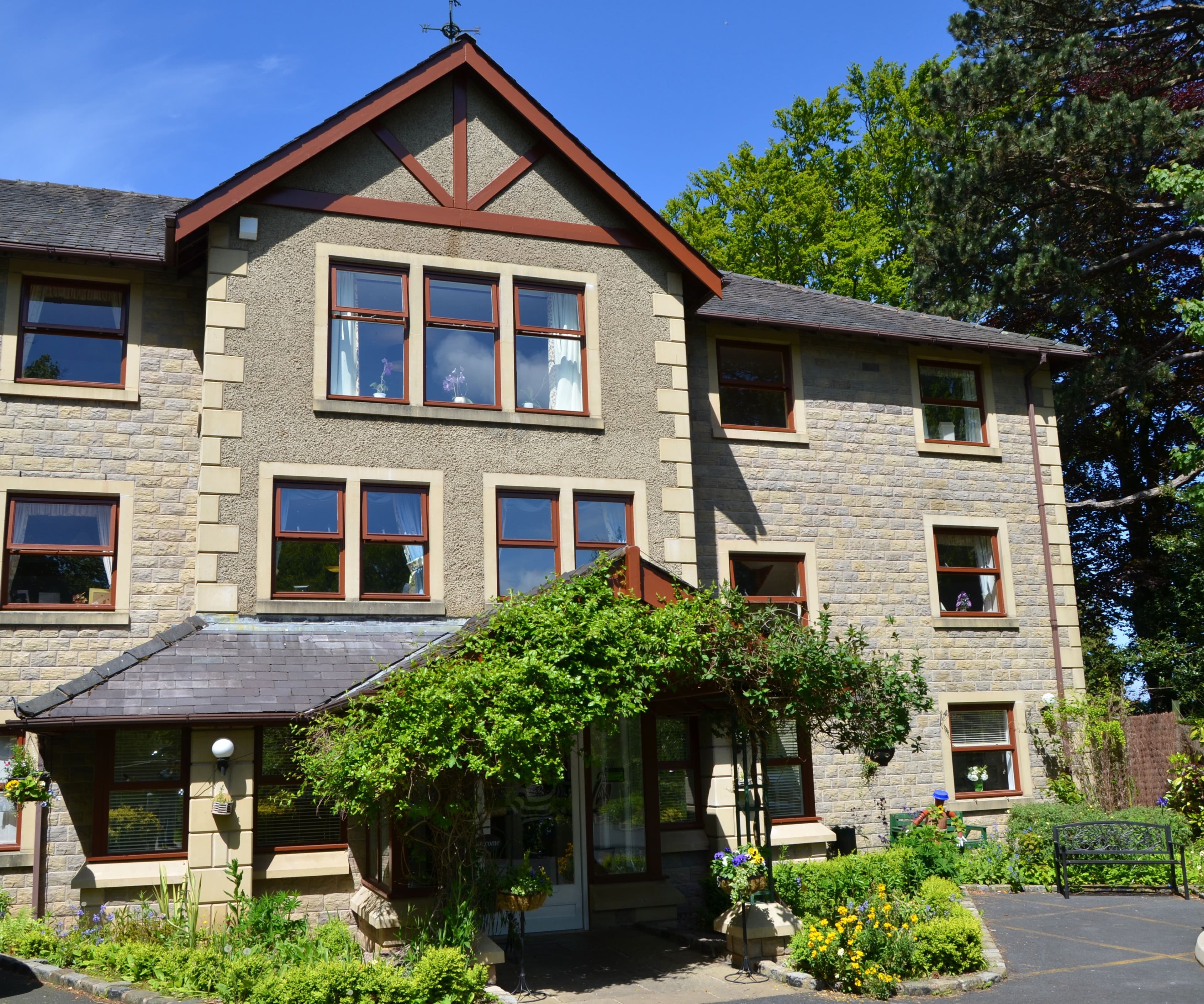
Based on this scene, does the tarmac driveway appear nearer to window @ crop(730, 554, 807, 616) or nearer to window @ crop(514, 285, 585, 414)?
window @ crop(730, 554, 807, 616)

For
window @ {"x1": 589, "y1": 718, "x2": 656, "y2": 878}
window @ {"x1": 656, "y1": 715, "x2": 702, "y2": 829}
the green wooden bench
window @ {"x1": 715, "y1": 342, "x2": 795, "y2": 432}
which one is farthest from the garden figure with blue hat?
window @ {"x1": 715, "y1": 342, "x2": 795, "y2": 432}

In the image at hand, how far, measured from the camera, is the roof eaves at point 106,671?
37.0 ft

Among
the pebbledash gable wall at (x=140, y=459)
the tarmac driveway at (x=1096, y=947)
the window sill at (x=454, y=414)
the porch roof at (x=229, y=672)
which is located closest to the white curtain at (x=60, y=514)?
the pebbledash gable wall at (x=140, y=459)

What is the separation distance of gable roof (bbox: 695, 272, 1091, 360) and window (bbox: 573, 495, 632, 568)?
352 cm

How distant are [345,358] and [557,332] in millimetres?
2936

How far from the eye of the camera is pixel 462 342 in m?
14.9

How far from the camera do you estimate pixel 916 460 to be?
1805 centimetres

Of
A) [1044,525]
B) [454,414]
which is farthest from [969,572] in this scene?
[454,414]

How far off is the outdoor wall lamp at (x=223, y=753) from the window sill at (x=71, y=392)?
4.82m

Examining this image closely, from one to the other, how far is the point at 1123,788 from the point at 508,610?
11789 millimetres

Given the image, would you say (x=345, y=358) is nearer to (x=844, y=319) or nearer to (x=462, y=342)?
(x=462, y=342)

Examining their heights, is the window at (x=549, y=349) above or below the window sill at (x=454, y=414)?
above

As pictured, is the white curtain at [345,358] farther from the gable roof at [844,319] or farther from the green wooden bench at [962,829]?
the green wooden bench at [962,829]

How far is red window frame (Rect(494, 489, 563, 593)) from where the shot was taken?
47.3ft
